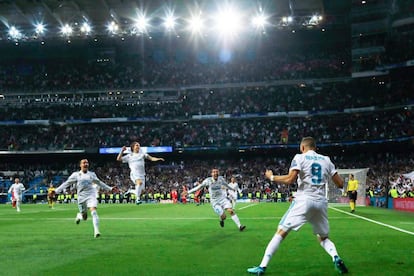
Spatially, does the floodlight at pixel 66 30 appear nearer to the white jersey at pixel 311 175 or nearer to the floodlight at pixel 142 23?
the floodlight at pixel 142 23

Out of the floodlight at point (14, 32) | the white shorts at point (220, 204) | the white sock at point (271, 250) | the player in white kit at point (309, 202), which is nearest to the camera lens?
the white sock at point (271, 250)

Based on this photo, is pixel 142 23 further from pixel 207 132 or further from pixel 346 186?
pixel 346 186

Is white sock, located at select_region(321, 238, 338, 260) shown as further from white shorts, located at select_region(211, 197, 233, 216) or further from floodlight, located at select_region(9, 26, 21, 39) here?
floodlight, located at select_region(9, 26, 21, 39)

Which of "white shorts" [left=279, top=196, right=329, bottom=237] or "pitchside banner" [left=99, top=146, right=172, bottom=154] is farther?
"pitchside banner" [left=99, top=146, right=172, bottom=154]

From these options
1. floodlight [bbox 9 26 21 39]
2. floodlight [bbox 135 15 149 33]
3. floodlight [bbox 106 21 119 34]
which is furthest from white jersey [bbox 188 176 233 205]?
floodlight [bbox 9 26 21 39]

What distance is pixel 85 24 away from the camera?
57.4 meters

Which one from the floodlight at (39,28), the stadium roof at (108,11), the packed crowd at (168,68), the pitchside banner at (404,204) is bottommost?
the pitchside banner at (404,204)

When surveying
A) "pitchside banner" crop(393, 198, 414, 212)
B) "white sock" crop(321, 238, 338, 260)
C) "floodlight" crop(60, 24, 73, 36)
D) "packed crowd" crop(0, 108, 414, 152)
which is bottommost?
"pitchside banner" crop(393, 198, 414, 212)

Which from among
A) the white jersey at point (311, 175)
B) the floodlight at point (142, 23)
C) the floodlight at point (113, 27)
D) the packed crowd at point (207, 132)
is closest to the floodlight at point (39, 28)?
the floodlight at point (113, 27)

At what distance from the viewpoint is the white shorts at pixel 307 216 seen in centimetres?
774

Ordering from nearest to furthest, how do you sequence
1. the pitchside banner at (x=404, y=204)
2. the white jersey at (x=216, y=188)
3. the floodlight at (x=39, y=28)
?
the white jersey at (x=216, y=188) < the pitchside banner at (x=404, y=204) < the floodlight at (x=39, y=28)

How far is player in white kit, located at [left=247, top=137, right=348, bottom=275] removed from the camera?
304 inches

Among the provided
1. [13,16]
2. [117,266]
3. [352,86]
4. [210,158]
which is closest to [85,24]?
[13,16]

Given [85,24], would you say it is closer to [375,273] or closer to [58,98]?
[58,98]
